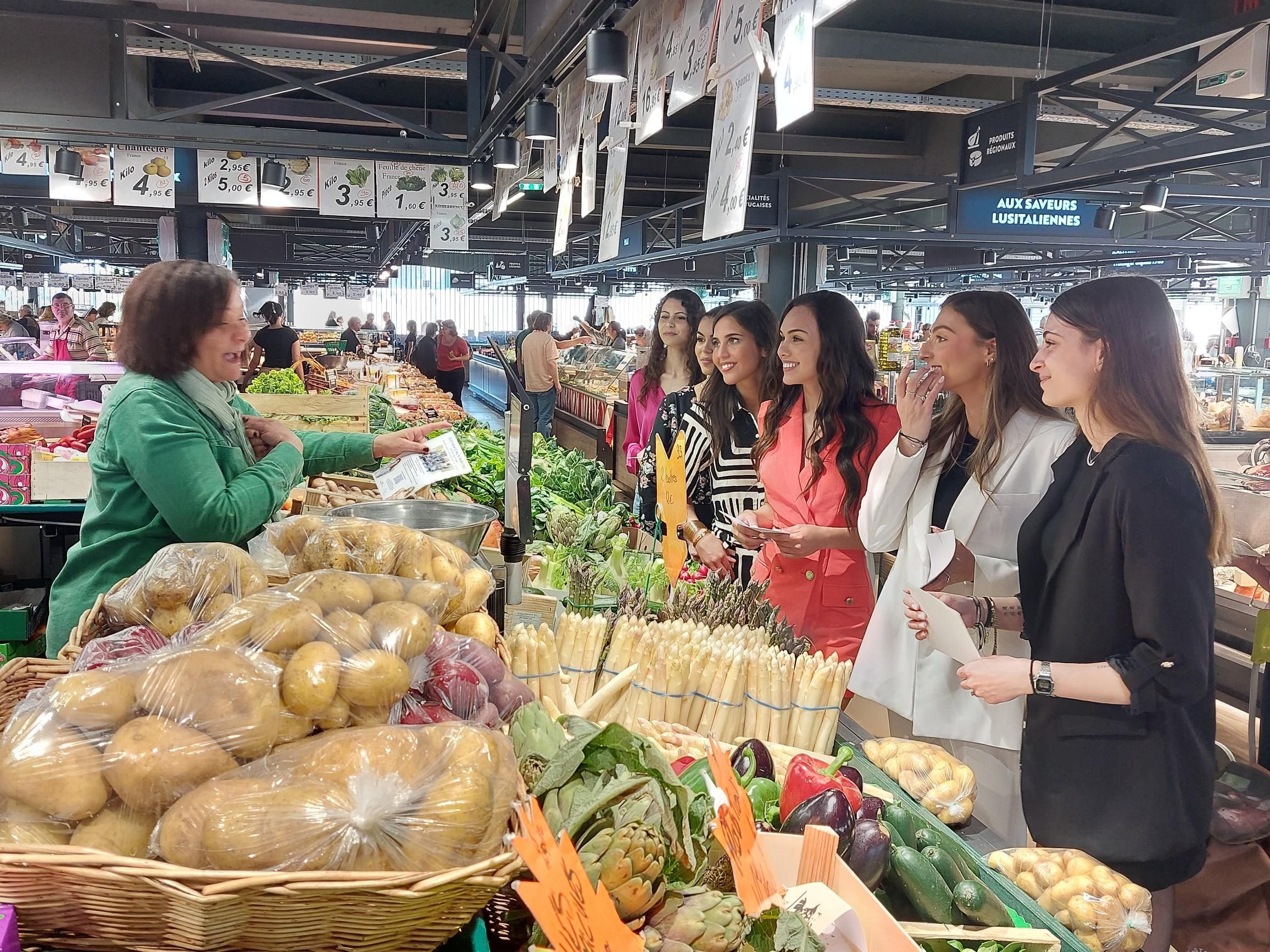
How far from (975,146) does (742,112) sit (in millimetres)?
5948

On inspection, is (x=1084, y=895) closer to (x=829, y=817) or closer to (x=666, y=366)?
(x=829, y=817)

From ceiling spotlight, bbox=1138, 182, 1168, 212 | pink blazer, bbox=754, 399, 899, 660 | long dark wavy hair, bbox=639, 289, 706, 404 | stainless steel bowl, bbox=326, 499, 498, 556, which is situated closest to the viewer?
stainless steel bowl, bbox=326, 499, 498, 556

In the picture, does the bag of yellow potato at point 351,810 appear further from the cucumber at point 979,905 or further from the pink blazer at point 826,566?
the pink blazer at point 826,566

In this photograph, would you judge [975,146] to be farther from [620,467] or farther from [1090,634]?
[1090,634]

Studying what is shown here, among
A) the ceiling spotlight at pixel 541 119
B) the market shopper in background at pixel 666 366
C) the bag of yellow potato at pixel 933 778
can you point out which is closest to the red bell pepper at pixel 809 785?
the bag of yellow potato at pixel 933 778

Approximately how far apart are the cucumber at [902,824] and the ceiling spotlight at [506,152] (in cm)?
551

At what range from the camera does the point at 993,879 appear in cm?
167

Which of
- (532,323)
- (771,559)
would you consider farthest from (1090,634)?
(532,323)

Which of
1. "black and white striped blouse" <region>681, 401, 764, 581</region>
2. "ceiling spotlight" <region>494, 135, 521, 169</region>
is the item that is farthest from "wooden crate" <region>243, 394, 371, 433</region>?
"black and white striped blouse" <region>681, 401, 764, 581</region>

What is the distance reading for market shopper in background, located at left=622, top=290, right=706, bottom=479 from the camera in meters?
5.20

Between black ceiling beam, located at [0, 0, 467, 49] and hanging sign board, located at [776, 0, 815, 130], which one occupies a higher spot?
black ceiling beam, located at [0, 0, 467, 49]

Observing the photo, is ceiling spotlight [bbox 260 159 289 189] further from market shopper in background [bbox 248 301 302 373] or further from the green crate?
A: the green crate

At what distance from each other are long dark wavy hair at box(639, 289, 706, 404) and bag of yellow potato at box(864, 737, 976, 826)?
3.29 metres

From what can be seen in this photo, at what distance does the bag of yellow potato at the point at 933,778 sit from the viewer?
189cm
